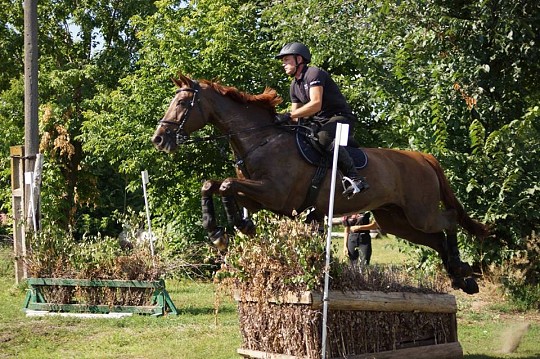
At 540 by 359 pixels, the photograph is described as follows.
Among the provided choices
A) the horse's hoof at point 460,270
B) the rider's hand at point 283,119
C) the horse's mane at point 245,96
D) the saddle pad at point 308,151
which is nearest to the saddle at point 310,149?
the saddle pad at point 308,151

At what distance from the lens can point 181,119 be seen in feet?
25.9

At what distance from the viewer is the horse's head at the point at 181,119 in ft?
25.3

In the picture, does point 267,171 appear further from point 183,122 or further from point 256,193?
point 183,122

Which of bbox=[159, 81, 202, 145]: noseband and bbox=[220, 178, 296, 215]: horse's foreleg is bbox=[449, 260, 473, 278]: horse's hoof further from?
bbox=[159, 81, 202, 145]: noseband

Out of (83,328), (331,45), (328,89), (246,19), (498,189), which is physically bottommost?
(83,328)

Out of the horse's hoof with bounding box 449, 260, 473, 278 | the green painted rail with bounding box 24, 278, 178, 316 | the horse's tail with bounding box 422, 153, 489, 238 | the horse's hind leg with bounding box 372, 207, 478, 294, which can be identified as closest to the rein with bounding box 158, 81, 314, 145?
the horse's hind leg with bounding box 372, 207, 478, 294

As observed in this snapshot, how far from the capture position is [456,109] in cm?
1179

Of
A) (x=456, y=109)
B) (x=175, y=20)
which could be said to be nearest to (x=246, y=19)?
(x=175, y=20)

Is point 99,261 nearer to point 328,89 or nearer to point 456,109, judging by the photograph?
point 328,89

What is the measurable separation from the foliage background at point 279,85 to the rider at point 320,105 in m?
2.97

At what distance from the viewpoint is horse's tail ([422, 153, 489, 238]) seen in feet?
31.3

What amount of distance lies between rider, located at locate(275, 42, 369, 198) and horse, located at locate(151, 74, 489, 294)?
214 millimetres

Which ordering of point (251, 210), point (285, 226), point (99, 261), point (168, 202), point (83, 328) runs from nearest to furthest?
point (285, 226)
point (251, 210)
point (83, 328)
point (99, 261)
point (168, 202)

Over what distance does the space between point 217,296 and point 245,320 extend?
364 millimetres
